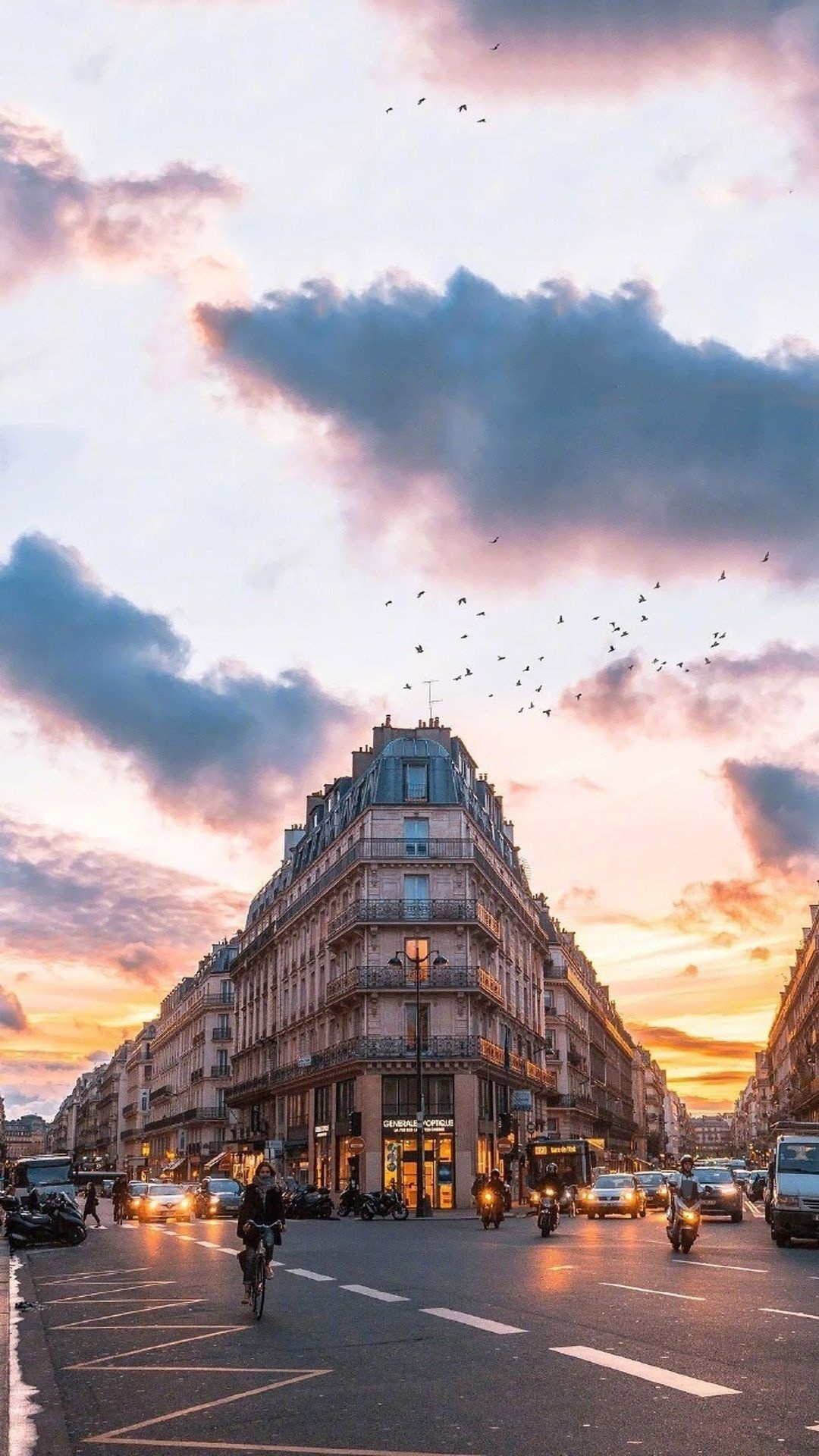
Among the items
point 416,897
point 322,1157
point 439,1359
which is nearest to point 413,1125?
point 322,1157

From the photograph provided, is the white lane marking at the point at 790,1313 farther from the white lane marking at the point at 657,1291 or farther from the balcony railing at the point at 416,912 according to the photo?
the balcony railing at the point at 416,912

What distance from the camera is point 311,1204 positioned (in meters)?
51.3

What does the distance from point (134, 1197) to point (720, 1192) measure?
75.0ft

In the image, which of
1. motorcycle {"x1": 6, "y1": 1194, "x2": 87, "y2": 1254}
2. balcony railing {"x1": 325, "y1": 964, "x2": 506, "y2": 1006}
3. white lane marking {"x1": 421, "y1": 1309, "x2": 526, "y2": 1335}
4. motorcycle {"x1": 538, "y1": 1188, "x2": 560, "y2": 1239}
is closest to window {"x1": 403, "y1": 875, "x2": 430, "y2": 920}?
balcony railing {"x1": 325, "y1": 964, "x2": 506, "y2": 1006}

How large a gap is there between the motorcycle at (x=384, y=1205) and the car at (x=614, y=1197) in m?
6.48

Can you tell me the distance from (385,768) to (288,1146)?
21759 millimetres

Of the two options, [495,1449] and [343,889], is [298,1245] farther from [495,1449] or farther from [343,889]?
[343,889]

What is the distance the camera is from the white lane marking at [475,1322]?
12.1m

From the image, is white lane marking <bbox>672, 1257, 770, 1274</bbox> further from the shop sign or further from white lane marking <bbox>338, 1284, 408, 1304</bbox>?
the shop sign

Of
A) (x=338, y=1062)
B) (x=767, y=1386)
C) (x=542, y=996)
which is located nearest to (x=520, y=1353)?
(x=767, y=1386)

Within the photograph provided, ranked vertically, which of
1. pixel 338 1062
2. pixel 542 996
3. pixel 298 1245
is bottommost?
pixel 298 1245

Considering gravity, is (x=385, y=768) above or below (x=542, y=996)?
above

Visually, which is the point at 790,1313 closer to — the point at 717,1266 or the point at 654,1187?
the point at 717,1266

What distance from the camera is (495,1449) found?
7340 millimetres
